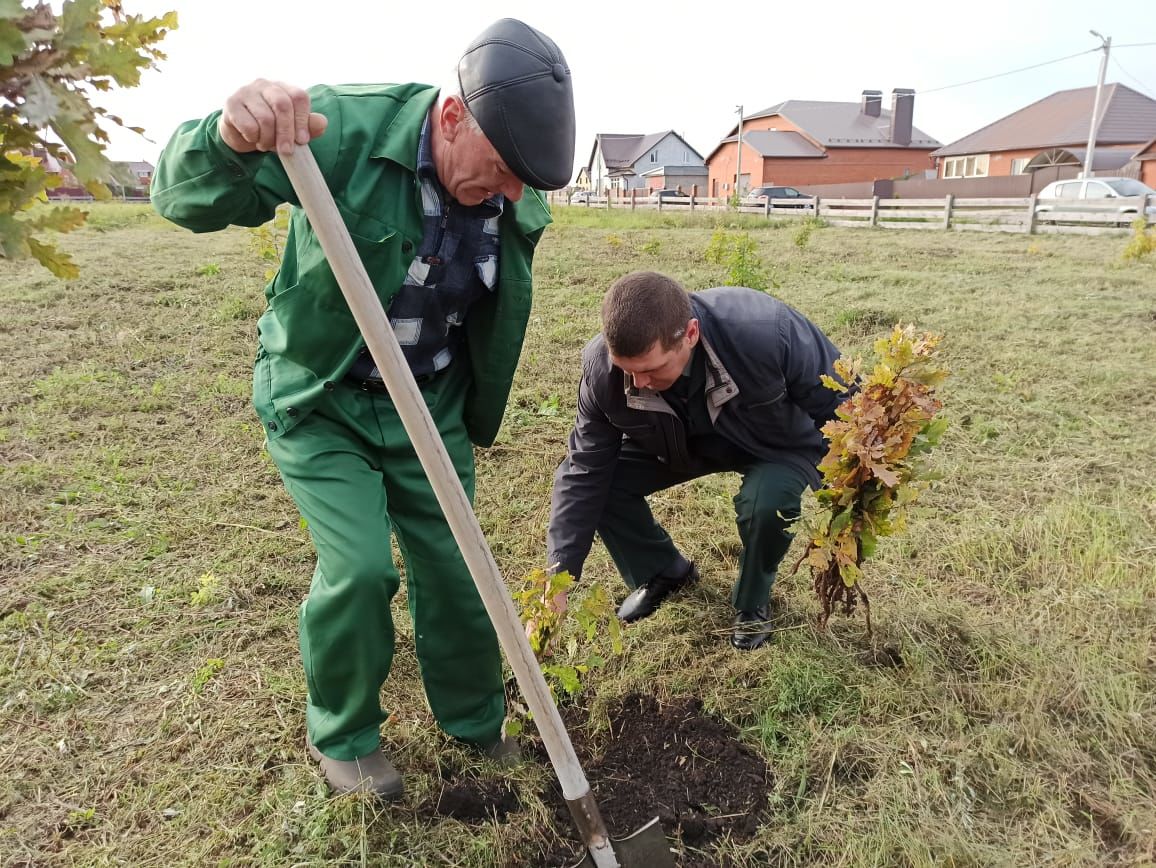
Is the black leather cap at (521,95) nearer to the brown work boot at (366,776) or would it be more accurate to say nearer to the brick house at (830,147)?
the brown work boot at (366,776)

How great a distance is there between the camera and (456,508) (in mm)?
1578

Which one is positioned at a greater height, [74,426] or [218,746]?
[74,426]

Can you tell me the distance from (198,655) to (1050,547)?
3.28 meters

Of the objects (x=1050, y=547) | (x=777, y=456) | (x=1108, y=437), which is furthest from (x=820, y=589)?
(x=1108, y=437)

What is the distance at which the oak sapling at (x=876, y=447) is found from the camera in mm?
2330

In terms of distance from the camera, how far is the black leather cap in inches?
66.9

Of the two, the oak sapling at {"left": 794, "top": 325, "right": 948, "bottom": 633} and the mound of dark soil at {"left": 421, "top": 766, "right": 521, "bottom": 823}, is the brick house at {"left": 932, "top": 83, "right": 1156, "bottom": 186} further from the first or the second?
the mound of dark soil at {"left": 421, "top": 766, "right": 521, "bottom": 823}

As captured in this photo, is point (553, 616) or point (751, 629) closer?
point (553, 616)

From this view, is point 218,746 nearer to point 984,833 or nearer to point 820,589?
point 820,589

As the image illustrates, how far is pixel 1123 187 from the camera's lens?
19.6 metres

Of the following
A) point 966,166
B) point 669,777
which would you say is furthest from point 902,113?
point 669,777

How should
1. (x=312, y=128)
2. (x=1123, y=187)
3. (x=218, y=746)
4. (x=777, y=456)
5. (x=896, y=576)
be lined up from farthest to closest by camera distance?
(x=1123, y=187) < (x=896, y=576) < (x=777, y=456) < (x=218, y=746) < (x=312, y=128)

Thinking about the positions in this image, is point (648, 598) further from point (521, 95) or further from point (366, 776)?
point (521, 95)

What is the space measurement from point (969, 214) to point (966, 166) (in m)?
26.8
